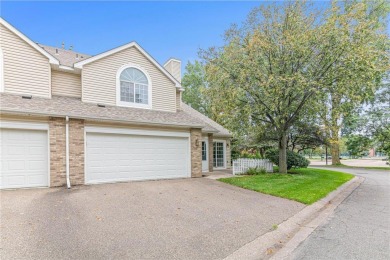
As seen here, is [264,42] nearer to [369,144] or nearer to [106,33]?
[106,33]

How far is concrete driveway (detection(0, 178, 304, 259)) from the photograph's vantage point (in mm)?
3676

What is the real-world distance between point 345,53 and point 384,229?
7820 mm

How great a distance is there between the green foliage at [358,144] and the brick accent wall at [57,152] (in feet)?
76.2

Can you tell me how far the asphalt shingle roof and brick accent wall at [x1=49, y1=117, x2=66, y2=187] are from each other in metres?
0.45

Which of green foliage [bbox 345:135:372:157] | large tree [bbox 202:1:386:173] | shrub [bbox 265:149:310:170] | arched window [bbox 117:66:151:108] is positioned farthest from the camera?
green foliage [bbox 345:135:372:157]

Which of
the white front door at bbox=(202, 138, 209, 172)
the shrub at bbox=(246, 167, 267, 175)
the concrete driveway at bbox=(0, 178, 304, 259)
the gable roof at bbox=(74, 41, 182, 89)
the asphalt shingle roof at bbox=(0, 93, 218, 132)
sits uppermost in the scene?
the gable roof at bbox=(74, 41, 182, 89)

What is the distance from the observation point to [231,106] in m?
12.1

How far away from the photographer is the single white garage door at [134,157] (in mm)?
9375

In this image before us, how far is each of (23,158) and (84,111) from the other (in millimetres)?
2724

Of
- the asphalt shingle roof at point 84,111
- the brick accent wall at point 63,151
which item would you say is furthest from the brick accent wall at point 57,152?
the asphalt shingle roof at point 84,111

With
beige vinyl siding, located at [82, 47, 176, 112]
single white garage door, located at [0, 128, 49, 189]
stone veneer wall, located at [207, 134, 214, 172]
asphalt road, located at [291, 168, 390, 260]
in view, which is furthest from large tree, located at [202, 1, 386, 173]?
single white garage door, located at [0, 128, 49, 189]

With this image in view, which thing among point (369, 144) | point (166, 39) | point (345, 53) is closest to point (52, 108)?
point (166, 39)

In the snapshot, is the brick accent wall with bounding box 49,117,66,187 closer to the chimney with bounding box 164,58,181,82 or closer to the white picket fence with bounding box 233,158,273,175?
the chimney with bounding box 164,58,181,82

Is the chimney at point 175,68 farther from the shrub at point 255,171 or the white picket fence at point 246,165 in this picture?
the shrub at point 255,171
